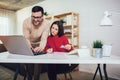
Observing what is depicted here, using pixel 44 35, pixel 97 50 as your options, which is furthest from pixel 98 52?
pixel 44 35

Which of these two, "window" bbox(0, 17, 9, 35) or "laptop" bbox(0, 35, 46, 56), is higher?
"window" bbox(0, 17, 9, 35)

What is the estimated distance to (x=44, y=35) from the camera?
2.15 meters

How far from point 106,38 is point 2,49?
2.28 metres

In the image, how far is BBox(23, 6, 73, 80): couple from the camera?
6.61ft

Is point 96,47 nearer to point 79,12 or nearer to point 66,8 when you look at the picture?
point 79,12

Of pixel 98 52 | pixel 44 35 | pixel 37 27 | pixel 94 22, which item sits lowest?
pixel 98 52

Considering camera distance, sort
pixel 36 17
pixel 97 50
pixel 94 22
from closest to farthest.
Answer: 1. pixel 97 50
2. pixel 36 17
3. pixel 94 22

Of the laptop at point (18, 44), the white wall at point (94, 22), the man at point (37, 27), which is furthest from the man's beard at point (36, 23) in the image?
the white wall at point (94, 22)

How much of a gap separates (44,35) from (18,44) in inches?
26.1

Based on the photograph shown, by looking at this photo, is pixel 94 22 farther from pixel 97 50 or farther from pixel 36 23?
pixel 97 50

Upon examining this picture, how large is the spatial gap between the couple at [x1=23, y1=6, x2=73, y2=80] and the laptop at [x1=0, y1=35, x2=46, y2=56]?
0.26 m

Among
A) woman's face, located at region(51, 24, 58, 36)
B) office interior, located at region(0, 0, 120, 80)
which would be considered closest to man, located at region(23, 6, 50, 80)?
woman's face, located at region(51, 24, 58, 36)

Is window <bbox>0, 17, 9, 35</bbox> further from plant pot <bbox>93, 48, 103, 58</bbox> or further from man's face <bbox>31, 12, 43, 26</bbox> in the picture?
plant pot <bbox>93, 48, 103, 58</bbox>

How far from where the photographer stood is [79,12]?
4.29m
